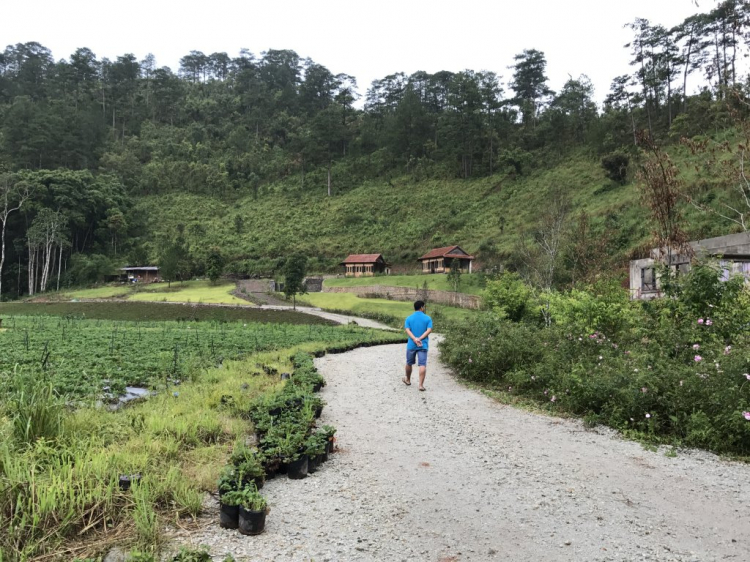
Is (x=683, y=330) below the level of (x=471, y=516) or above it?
above

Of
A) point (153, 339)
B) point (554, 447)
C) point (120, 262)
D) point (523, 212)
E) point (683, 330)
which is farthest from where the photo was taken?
point (120, 262)

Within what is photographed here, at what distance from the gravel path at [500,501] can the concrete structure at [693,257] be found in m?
4.47

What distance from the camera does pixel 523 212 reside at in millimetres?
50844

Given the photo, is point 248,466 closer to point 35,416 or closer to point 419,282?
point 35,416

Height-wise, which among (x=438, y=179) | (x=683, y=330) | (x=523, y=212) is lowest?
(x=683, y=330)

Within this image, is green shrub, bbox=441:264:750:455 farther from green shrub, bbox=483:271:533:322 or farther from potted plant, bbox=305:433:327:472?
green shrub, bbox=483:271:533:322

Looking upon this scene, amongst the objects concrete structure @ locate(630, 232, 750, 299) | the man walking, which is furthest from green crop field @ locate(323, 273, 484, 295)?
the man walking

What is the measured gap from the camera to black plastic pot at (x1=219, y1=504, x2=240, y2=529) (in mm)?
3168

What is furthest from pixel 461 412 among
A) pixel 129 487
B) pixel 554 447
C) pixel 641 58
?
pixel 641 58

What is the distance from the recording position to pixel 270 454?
418 cm

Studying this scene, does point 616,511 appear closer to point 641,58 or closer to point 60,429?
point 60,429

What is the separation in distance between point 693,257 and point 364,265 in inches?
1734

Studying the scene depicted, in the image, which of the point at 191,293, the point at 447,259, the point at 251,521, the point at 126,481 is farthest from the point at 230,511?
the point at 447,259

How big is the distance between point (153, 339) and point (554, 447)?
531 inches
